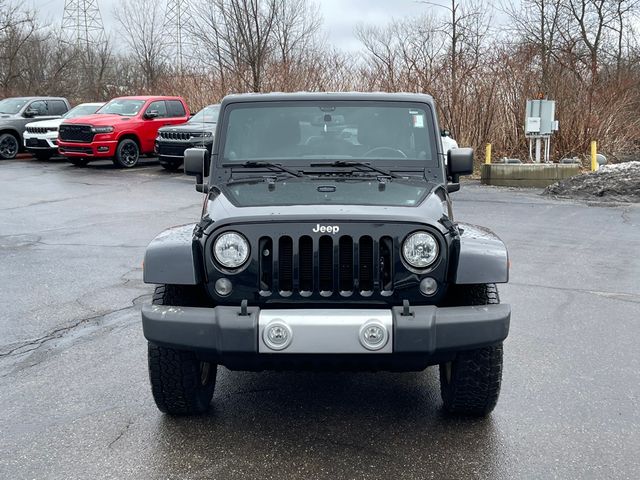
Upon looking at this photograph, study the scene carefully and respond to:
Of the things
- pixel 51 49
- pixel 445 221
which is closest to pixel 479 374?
pixel 445 221

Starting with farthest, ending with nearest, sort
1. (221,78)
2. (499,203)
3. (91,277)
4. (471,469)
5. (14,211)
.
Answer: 1. (221,78)
2. (499,203)
3. (14,211)
4. (91,277)
5. (471,469)

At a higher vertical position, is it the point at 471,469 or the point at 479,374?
the point at 479,374

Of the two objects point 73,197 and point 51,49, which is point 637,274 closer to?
point 73,197

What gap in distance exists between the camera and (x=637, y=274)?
25.0 feet

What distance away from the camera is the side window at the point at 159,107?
65.5 feet

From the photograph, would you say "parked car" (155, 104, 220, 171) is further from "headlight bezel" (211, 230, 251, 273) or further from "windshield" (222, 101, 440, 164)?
"headlight bezel" (211, 230, 251, 273)

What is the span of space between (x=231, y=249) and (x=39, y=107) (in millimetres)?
20875

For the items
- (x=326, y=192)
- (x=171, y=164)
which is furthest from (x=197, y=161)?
(x=171, y=164)

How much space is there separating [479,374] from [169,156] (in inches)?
609

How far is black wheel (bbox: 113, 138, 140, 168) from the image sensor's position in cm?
1931

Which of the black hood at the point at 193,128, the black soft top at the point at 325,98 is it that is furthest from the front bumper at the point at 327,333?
the black hood at the point at 193,128

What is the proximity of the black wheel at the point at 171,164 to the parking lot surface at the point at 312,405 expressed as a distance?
1108 centimetres

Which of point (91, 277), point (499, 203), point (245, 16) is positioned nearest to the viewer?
point (91, 277)

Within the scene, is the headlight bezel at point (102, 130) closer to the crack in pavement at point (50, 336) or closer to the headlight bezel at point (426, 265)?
the crack in pavement at point (50, 336)
